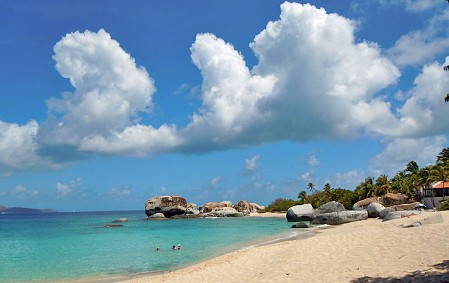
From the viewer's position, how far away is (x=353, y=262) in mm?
15922

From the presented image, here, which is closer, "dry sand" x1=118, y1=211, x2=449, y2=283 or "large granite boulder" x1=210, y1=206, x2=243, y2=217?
"dry sand" x1=118, y1=211, x2=449, y2=283

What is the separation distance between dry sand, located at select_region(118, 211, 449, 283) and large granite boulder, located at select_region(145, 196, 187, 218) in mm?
82401

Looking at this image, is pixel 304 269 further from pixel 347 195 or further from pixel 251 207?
pixel 251 207

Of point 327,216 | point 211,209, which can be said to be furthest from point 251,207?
point 327,216

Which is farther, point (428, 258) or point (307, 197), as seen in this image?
point (307, 197)

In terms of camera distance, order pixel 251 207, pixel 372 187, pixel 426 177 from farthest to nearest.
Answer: pixel 251 207, pixel 372 187, pixel 426 177

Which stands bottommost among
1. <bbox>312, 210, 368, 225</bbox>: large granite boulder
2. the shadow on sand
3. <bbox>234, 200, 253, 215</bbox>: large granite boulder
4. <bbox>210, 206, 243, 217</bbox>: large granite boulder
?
the shadow on sand

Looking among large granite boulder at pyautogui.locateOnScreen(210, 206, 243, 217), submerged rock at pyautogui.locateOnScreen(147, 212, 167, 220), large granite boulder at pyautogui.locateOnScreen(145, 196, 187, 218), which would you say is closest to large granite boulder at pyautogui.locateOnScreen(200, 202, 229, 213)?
large granite boulder at pyautogui.locateOnScreen(210, 206, 243, 217)

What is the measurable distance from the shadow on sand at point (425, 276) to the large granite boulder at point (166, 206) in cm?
9250

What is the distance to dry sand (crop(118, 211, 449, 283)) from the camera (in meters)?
13.5

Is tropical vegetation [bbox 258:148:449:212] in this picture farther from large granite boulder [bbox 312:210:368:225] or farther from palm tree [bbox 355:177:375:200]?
large granite boulder [bbox 312:210:368:225]

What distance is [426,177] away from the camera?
68688 millimetres

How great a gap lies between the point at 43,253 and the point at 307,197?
263ft

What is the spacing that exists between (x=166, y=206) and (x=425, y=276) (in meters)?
93.8
